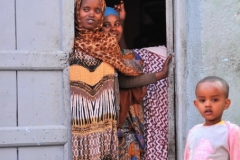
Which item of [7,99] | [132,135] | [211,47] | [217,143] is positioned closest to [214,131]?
[217,143]

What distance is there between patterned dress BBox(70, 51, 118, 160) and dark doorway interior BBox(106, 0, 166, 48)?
174 cm

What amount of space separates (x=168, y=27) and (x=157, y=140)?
33.8 inches

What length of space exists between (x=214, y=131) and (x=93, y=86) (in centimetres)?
123

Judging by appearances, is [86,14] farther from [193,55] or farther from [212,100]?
[212,100]

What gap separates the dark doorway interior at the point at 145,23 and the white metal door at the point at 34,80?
186 centimetres

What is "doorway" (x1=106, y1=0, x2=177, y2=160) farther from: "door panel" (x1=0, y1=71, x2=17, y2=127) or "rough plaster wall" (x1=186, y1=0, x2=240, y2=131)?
"door panel" (x1=0, y1=71, x2=17, y2=127)

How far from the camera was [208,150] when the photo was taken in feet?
12.0

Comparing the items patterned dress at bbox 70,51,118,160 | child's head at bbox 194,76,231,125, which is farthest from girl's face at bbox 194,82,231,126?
patterned dress at bbox 70,51,118,160

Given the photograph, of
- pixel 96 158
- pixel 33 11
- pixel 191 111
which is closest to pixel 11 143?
pixel 96 158

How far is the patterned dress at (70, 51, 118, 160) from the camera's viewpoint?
15.1 feet

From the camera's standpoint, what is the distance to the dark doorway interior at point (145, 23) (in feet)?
21.6

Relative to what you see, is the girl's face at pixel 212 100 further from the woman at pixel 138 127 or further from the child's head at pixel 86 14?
the child's head at pixel 86 14

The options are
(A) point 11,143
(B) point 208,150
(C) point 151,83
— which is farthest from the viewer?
(C) point 151,83

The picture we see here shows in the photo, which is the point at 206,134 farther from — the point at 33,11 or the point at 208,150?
the point at 33,11
